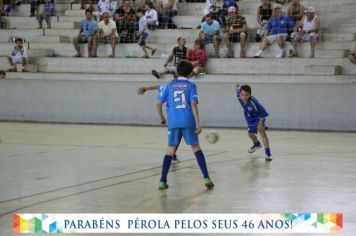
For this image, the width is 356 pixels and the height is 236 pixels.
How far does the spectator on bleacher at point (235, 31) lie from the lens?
26.8 meters

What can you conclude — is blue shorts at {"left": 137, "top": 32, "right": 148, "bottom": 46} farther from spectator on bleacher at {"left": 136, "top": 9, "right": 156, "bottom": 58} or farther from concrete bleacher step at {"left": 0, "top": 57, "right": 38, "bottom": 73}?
concrete bleacher step at {"left": 0, "top": 57, "right": 38, "bottom": 73}

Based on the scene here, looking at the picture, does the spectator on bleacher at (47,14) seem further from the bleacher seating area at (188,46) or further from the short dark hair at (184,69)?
the short dark hair at (184,69)

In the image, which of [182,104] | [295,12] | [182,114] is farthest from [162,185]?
[295,12]

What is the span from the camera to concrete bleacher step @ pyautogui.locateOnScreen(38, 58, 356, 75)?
25.7 m

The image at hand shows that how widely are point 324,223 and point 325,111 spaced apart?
1592cm

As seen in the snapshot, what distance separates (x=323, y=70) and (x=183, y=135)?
14.8 metres

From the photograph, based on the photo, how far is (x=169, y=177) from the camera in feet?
42.2

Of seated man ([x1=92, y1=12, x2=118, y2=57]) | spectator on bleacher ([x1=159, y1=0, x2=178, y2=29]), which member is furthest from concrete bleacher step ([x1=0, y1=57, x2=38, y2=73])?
spectator on bleacher ([x1=159, y1=0, x2=178, y2=29])

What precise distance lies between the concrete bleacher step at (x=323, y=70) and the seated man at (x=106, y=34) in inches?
300

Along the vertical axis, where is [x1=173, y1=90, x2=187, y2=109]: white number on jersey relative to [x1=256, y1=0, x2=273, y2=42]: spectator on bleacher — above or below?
below

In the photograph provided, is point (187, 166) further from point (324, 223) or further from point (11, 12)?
point (11, 12)

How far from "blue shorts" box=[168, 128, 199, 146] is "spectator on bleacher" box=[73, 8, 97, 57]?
18128mm

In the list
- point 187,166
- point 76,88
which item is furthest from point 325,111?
point 187,166

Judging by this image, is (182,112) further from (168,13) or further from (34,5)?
(34,5)
